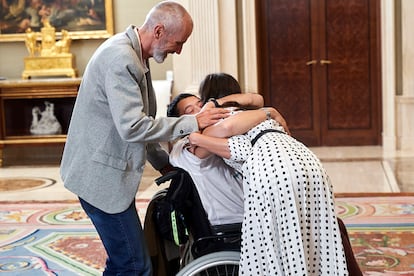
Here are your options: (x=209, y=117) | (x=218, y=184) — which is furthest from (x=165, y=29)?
(x=218, y=184)

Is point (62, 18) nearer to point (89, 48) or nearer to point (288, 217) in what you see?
point (89, 48)

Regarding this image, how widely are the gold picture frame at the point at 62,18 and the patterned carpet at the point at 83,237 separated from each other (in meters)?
3.76

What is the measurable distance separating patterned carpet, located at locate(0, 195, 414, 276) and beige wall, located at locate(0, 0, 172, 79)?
3601 mm

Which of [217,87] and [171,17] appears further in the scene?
[217,87]

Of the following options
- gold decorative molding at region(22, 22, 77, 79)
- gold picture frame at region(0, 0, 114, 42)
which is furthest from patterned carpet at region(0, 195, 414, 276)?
gold picture frame at region(0, 0, 114, 42)

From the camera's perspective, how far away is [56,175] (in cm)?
964

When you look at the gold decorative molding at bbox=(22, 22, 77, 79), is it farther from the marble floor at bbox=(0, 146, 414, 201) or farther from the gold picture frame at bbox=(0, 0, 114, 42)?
the marble floor at bbox=(0, 146, 414, 201)

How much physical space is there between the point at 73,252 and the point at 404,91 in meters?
6.44

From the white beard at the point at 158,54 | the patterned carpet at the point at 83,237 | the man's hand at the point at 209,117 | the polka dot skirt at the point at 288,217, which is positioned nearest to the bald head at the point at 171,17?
the white beard at the point at 158,54

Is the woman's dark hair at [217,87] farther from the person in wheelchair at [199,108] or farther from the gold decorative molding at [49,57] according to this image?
the gold decorative molding at [49,57]

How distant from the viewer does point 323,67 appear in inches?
450

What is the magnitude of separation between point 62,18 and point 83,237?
215 inches

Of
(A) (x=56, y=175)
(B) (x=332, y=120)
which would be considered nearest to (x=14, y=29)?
(A) (x=56, y=175)

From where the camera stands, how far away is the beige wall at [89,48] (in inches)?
421
